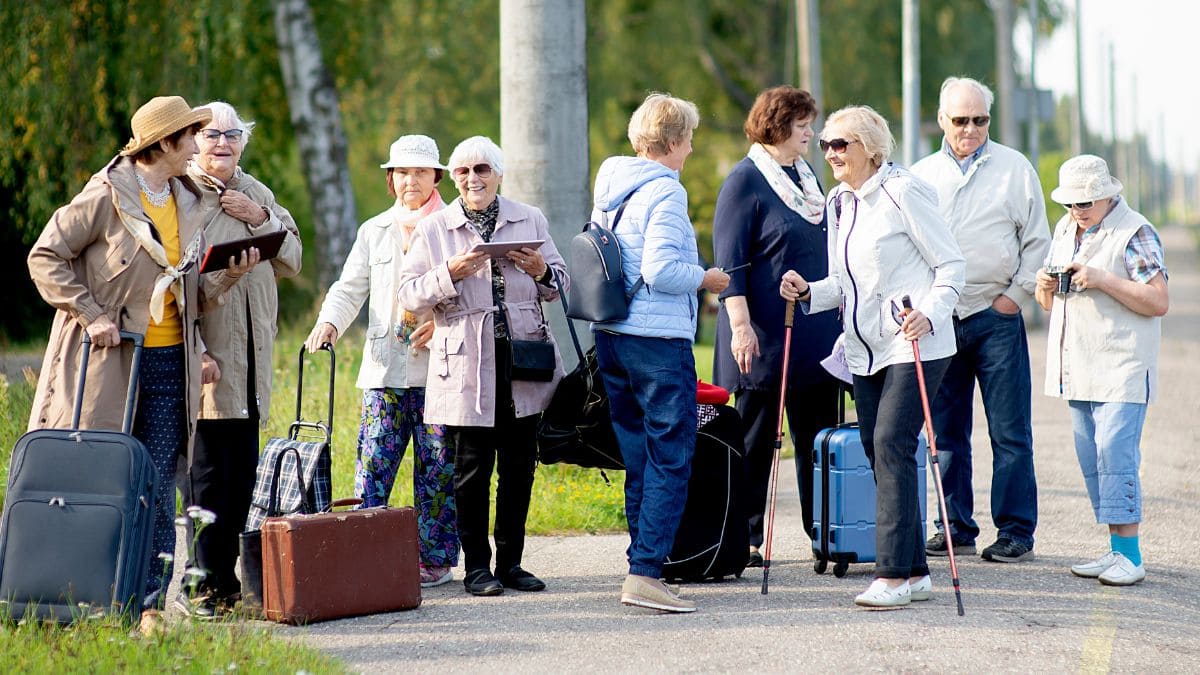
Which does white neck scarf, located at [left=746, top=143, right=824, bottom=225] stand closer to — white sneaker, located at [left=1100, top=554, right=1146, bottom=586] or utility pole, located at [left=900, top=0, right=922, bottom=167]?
white sneaker, located at [left=1100, top=554, right=1146, bottom=586]

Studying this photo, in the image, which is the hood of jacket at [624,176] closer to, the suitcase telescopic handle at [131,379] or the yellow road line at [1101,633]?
the suitcase telescopic handle at [131,379]

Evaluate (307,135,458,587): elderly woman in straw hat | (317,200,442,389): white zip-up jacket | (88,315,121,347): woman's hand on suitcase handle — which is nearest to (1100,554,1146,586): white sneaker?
(307,135,458,587): elderly woman in straw hat

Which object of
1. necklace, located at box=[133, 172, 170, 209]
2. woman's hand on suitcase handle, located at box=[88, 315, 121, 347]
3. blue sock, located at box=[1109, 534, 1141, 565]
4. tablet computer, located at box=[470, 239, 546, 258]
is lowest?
blue sock, located at box=[1109, 534, 1141, 565]

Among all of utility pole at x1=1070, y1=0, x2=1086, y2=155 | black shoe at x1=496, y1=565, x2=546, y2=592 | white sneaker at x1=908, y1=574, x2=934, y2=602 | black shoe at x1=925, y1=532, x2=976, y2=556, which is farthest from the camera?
utility pole at x1=1070, y1=0, x2=1086, y2=155

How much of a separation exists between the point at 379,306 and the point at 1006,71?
65.3 ft

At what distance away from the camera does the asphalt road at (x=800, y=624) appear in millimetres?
5242

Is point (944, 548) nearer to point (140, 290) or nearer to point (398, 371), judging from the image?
point (398, 371)

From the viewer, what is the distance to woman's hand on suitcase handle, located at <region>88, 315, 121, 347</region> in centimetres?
537

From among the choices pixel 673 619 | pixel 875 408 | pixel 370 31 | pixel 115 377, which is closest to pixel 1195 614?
pixel 875 408

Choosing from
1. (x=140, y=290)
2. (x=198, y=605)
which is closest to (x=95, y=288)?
(x=140, y=290)

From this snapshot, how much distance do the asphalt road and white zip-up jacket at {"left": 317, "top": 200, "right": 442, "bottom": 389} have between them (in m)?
0.93

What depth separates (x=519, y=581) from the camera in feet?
21.0

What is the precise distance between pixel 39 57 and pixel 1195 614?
12286 mm

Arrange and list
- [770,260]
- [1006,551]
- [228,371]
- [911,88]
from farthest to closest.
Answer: [911,88] → [1006,551] → [770,260] → [228,371]
